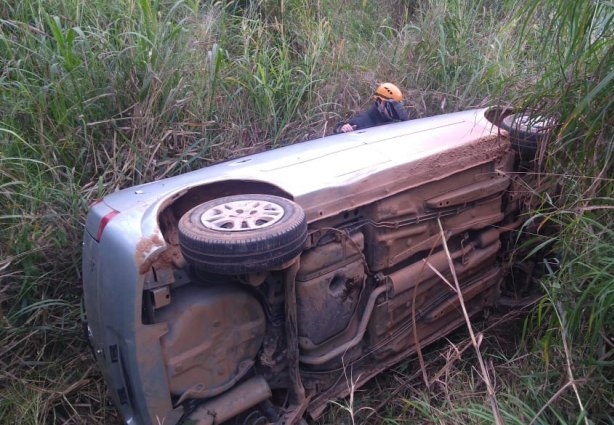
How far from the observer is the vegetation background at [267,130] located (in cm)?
207

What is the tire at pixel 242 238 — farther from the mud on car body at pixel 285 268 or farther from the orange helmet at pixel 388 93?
the orange helmet at pixel 388 93

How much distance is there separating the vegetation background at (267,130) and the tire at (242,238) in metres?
0.80

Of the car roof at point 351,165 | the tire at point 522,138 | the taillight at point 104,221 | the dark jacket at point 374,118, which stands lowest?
the dark jacket at point 374,118

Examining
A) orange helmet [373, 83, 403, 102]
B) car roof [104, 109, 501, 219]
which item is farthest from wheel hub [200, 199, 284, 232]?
orange helmet [373, 83, 403, 102]

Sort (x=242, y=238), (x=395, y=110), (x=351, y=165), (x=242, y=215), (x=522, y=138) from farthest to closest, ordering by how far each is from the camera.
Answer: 1. (x=395, y=110)
2. (x=522, y=138)
3. (x=351, y=165)
4. (x=242, y=215)
5. (x=242, y=238)

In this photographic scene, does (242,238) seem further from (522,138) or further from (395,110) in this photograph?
(395,110)

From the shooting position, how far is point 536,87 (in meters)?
2.49

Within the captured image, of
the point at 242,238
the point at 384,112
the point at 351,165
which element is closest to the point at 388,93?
the point at 384,112

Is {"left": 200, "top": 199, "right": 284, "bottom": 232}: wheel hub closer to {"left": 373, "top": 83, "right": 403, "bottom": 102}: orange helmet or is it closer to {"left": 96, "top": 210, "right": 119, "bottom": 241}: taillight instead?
{"left": 96, "top": 210, "right": 119, "bottom": 241}: taillight

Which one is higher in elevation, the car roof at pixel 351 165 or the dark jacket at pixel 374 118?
the car roof at pixel 351 165

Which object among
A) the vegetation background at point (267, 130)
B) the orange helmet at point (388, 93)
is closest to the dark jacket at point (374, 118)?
the orange helmet at point (388, 93)

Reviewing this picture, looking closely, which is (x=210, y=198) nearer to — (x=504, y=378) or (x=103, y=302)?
(x=103, y=302)

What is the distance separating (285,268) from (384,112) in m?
2.57

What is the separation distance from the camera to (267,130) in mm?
4535
